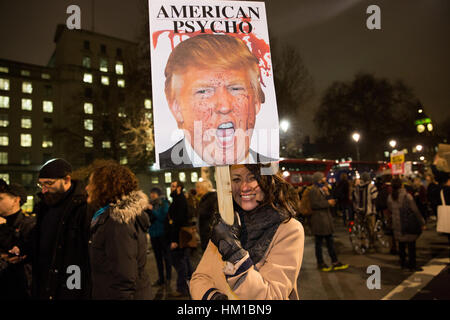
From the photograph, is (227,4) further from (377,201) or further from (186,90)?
(377,201)

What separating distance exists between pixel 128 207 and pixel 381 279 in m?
5.20

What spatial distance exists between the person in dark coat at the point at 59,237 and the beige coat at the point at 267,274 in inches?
55.9

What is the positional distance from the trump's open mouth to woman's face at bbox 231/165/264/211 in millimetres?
188

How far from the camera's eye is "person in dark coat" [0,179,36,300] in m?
2.99

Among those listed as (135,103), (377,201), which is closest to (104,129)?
(135,103)

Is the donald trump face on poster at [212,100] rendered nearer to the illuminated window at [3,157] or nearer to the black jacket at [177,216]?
the black jacket at [177,216]

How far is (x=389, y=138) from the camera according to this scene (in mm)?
37844

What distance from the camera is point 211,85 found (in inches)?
64.9

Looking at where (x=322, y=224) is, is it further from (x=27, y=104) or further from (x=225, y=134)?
(x=27, y=104)

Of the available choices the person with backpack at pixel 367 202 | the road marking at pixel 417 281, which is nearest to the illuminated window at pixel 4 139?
the person with backpack at pixel 367 202

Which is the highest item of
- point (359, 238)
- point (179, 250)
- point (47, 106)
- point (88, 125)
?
point (47, 106)

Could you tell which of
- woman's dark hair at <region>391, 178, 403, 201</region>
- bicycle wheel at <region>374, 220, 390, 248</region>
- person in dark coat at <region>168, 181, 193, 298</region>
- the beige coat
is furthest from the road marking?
the beige coat

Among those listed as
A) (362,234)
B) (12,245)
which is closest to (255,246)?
(12,245)
